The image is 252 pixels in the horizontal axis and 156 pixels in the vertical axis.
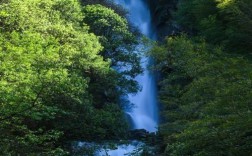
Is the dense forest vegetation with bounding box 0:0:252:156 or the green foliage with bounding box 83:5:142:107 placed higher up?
the green foliage with bounding box 83:5:142:107

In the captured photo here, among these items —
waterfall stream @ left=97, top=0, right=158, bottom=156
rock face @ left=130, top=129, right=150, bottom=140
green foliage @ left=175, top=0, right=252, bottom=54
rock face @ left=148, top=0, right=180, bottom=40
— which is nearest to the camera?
green foliage @ left=175, top=0, right=252, bottom=54

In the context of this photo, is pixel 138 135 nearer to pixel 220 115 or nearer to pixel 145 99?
pixel 145 99

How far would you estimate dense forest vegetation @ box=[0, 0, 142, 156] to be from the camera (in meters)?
12.5

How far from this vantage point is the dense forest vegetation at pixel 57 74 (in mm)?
12492

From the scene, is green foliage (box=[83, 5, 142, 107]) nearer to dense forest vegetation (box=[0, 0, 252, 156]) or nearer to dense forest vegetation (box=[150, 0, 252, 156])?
dense forest vegetation (box=[0, 0, 252, 156])

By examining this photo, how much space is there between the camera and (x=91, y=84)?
2478cm

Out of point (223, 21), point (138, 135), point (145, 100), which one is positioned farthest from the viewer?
point (145, 100)

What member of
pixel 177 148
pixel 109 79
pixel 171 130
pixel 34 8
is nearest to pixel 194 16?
pixel 109 79

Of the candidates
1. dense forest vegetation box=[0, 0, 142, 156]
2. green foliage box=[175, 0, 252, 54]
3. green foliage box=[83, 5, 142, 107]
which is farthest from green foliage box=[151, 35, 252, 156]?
green foliage box=[83, 5, 142, 107]

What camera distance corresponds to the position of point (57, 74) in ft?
43.8

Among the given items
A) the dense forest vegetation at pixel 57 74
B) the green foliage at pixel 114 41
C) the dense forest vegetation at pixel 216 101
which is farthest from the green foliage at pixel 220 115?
the green foliage at pixel 114 41

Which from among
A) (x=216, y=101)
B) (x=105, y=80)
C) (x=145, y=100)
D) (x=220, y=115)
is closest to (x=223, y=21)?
(x=105, y=80)

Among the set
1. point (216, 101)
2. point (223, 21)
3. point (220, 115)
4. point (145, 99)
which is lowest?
point (220, 115)

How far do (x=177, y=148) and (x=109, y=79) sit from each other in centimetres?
1430
